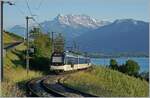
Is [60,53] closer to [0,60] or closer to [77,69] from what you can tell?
[77,69]

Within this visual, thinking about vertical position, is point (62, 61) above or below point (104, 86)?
above

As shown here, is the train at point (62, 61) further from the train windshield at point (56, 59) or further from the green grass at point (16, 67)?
the green grass at point (16, 67)

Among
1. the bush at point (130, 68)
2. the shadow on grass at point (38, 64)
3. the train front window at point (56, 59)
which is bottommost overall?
the bush at point (130, 68)

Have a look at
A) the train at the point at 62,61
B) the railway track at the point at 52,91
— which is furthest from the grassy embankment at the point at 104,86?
the train at the point at 62,61

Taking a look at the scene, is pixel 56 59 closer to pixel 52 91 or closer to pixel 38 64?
pixel 38 64

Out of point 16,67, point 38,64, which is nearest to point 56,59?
point 16,67

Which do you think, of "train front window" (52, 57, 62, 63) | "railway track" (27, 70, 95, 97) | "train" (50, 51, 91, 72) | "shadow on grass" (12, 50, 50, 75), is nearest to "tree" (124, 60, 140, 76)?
"shadow on grass" (12, 50, 50, 75)

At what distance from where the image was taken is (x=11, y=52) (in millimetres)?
71000

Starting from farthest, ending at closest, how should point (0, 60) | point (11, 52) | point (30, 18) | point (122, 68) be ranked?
point (122, 68)
point (11, 52)
point (30, 18)
point (0, 60)

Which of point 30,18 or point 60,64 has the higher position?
point 30,18

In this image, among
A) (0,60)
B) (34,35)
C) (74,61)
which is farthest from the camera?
(34,35)

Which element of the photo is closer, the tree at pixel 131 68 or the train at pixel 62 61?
the train at pixel 62 61

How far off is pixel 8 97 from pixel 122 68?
7681 centimetres

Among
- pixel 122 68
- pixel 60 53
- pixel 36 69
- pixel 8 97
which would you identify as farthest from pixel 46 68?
pixel 8 97
